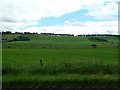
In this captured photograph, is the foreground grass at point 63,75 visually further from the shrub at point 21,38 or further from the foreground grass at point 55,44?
the shrub at point 21,38

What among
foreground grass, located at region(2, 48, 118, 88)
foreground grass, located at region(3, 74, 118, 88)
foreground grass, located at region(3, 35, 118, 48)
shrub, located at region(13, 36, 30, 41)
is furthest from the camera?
shrub, located at region(13, 36, 30, 41)

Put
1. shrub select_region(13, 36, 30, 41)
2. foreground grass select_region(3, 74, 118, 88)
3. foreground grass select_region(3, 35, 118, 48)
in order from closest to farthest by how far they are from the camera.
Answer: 1. foreground grass select_region(3, 74, 118, 88)
2. foreground grass select_region(3, 35, 118, 48)
3. shrub select_region(13, 36, 30, 41)

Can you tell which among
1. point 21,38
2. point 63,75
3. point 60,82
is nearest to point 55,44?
point 21,38

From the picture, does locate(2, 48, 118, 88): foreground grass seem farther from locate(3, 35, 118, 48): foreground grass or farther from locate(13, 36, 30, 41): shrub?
locate(13, 36, 30, 41): shrub

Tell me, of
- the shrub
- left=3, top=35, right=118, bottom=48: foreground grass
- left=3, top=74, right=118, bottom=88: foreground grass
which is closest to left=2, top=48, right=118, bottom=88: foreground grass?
left=3, top=74, right=118, bottom=88: foreground grass

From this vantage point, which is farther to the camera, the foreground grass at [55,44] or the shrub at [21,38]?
the shrub at [21,38]

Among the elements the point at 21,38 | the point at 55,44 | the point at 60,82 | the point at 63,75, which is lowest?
the point at 55,44

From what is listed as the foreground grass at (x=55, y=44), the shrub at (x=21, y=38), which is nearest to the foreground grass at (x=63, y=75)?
the foreground grass at (x=55, y=44)

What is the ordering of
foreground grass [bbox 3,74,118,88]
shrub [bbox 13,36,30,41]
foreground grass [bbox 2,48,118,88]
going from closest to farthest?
foreground grass [bbox 3,74,118,88] < foreground grass [bbox 2,48,118,88] < shrub [bbox 13,36,30,41]

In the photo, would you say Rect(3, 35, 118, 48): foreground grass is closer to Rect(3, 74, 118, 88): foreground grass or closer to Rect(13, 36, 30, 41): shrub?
Rect(13, 36, 30, 41): shrub

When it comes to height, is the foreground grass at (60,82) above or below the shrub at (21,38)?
below

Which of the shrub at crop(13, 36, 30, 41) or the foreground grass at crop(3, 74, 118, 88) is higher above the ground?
the shrub at crop(13, 36, 30, 41)

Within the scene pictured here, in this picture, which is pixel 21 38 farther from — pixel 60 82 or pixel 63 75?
pixel 60 82

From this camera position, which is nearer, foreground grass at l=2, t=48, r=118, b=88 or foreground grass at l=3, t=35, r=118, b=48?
foreground grass at l=2, t=48, r=118, b=88
